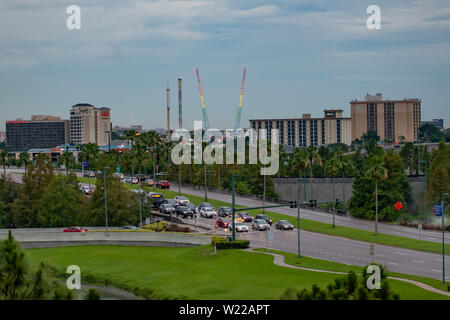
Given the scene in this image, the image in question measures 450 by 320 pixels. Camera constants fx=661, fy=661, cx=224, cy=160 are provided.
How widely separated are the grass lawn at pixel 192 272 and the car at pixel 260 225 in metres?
13.8

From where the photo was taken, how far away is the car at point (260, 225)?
79.1 metres

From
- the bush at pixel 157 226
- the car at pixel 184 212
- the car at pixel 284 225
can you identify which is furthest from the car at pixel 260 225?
the car at pixel 184 212

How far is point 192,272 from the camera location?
54156mm

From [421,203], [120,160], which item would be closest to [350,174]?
[421,203]

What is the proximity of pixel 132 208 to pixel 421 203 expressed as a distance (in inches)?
1814

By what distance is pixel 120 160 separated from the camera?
147375mm

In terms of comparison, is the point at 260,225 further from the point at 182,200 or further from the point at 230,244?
the point at 182,200

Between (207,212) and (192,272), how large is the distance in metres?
37.5

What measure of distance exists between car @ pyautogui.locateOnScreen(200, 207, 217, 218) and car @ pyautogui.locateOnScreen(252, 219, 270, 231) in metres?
11.8

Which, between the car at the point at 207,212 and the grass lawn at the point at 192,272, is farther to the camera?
the car at the point at 207,212

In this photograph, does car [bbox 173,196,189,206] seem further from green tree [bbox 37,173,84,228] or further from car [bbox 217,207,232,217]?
green tree [bbox 37,173,84,228]

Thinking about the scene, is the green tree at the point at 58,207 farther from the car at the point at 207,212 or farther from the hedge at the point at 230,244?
the hedge at the point at 230,244
